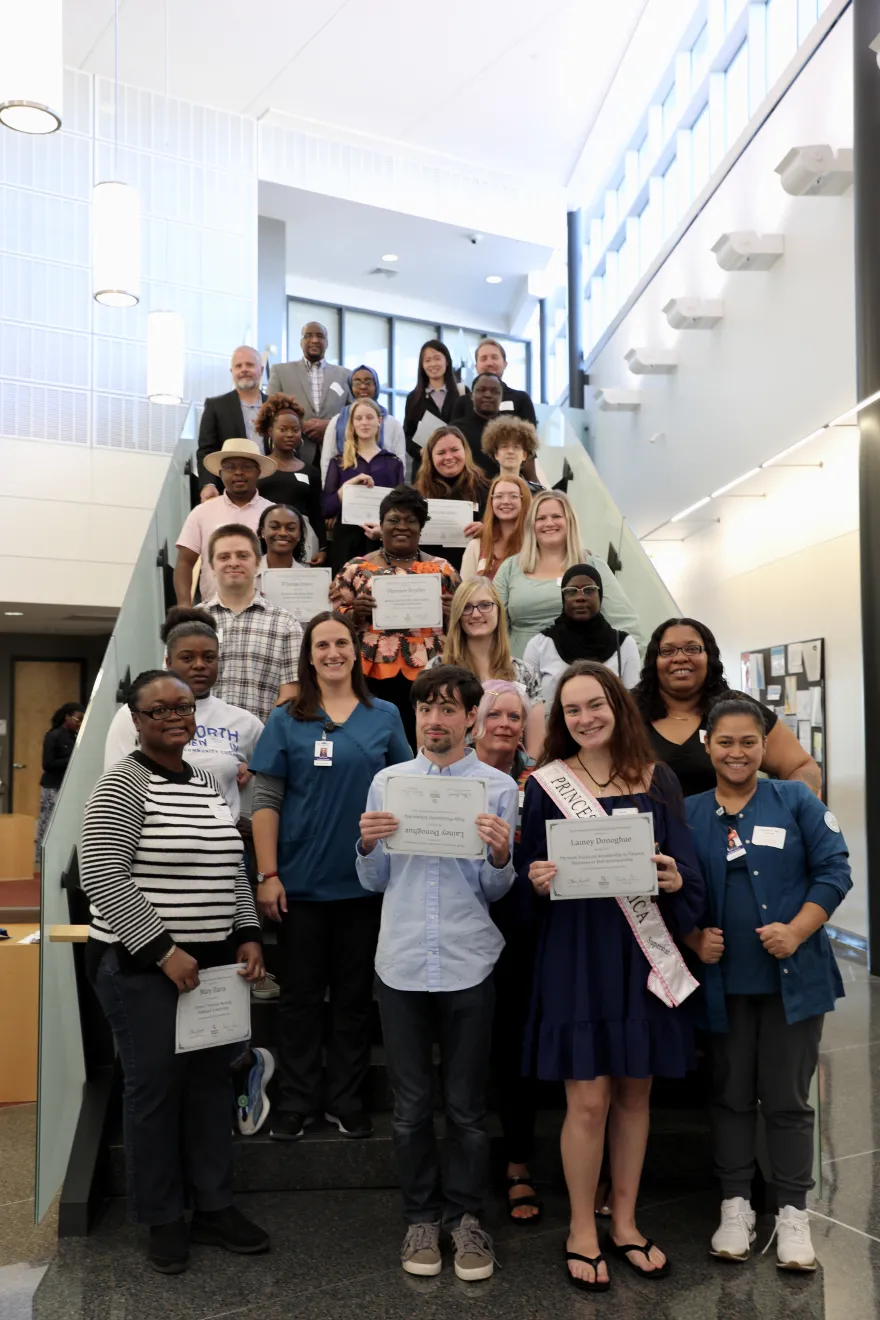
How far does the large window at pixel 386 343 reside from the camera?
59.8ft

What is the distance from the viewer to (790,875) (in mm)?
3410

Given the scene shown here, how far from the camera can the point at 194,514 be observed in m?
6.65

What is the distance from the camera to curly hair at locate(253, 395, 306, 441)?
7.58 metres

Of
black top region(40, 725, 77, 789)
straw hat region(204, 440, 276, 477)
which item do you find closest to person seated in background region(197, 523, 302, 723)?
straw hat region(204, 440, 276, 477)

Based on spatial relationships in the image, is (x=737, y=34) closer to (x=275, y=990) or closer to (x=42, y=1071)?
(x=275, y=990)

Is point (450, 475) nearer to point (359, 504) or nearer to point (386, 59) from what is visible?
point (359, 504)

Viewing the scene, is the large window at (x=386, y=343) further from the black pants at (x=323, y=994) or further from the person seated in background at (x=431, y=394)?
the black pants at (x=323, y=994)

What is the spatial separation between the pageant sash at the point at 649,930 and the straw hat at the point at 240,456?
3810 millimetres

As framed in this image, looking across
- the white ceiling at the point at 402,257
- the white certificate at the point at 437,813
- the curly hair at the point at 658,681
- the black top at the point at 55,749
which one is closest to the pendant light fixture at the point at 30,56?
the curly hair at the point at 658,681

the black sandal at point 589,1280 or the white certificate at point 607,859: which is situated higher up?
the white certificate at point 607,859

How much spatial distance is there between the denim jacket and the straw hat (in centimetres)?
396

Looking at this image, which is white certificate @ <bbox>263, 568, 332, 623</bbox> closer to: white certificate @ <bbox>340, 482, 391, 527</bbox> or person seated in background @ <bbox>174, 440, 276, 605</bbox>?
white certificate @ <bbox>340, 482, 391, 527</bbox>

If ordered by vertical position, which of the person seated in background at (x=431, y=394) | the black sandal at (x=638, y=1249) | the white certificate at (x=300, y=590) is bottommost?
the black sandal at (x=638, y=1249)

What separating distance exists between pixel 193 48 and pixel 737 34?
6.22 meters
